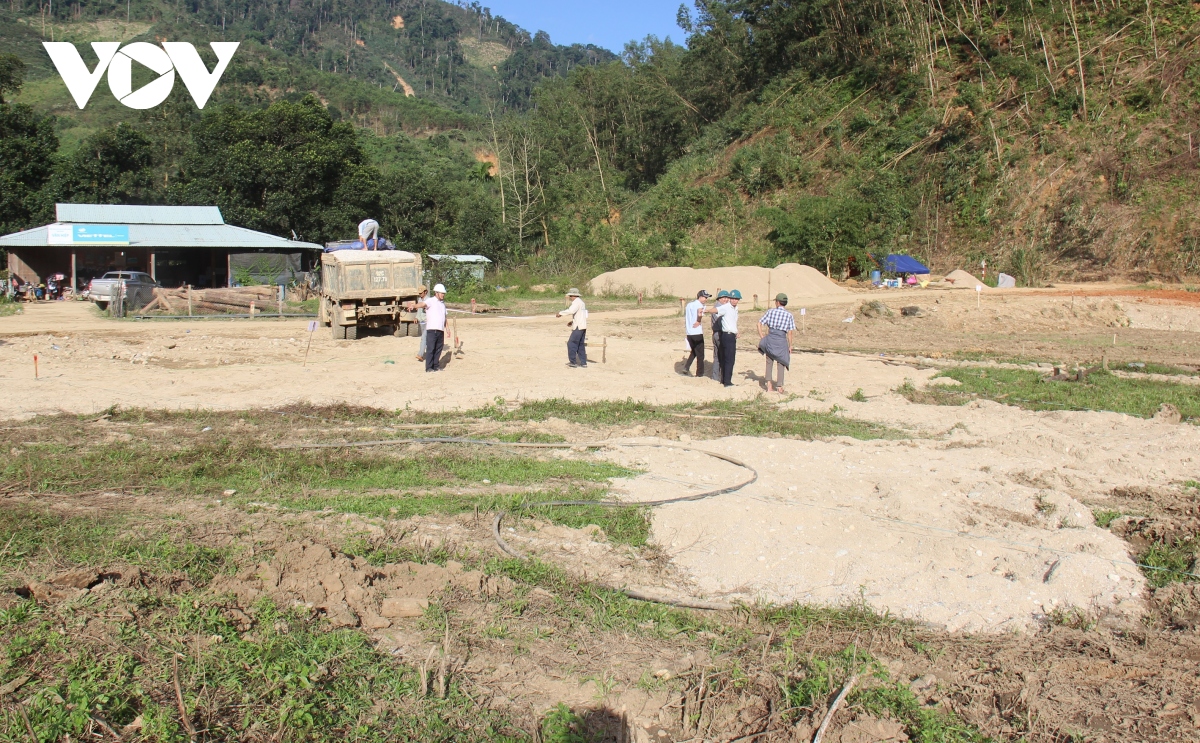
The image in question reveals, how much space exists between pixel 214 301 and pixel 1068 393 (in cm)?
2382

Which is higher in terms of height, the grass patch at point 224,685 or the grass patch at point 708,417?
the grass patch at point 708,417

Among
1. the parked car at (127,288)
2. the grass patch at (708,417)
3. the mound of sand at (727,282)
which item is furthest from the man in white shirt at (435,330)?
the mound of sand at (727,282)

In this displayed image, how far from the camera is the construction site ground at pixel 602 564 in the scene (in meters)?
4.31

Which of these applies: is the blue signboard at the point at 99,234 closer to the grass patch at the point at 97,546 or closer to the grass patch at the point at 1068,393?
the grass patch at the point at 1068,393

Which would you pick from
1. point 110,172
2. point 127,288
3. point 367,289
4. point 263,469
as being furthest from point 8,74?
point 263,469

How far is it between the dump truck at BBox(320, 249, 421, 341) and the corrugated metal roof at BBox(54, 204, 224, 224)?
73.7ft

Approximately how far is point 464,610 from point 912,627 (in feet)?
8.72

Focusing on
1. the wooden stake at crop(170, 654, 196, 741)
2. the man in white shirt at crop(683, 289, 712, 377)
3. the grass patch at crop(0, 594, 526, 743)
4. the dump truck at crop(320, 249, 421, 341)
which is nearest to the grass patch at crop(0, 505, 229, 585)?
the grass patch at crop(0, 594, 526, 743)

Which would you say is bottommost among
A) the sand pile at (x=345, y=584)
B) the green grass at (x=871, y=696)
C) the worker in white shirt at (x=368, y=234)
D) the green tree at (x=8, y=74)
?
the green grass at (x=871, y=696)

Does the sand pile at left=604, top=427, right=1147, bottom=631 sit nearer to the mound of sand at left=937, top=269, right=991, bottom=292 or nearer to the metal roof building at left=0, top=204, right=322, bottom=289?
the mound of sand at left=937, top=269, right=991, bottom=292

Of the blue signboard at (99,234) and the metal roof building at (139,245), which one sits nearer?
the blue signboard at (99,234)

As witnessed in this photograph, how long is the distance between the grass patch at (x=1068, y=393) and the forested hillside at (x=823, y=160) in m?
21.5

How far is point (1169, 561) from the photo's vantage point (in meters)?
6.32

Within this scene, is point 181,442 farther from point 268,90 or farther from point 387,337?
point 268,90
